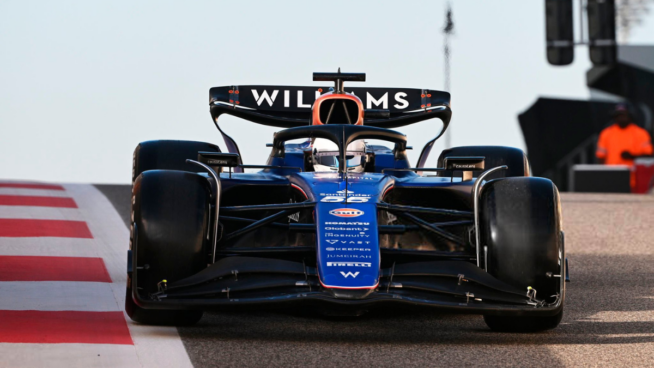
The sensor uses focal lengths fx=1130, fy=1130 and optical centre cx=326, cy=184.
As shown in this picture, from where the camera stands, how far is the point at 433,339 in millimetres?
6102

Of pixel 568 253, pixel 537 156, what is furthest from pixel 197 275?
pixel 537 156

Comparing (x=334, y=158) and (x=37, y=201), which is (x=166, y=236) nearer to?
(x=334, y=158)

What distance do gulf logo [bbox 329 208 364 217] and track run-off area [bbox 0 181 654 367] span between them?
65cm

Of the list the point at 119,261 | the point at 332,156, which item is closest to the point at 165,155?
the point at 119,261

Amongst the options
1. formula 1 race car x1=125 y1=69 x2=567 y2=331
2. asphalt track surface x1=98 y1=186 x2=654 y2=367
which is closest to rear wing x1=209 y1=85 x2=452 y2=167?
asphalt track surface x1=98 y1=186 x2=654 y2=367

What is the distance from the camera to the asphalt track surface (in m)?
5.45

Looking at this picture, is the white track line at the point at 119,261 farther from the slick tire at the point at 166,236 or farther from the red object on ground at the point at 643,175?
the red object on ground at the point at 643,175

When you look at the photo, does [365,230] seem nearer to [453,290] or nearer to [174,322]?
[453,290]

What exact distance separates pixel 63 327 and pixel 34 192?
833 cm

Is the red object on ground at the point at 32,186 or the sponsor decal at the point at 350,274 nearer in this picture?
the sponsor decal at the point at 350,274

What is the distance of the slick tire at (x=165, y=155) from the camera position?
890cm

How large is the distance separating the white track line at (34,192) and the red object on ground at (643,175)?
38.0ft

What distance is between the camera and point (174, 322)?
625 cm

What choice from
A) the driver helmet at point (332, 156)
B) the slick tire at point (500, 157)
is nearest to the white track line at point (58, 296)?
the driver helmet at point (332, 156)
